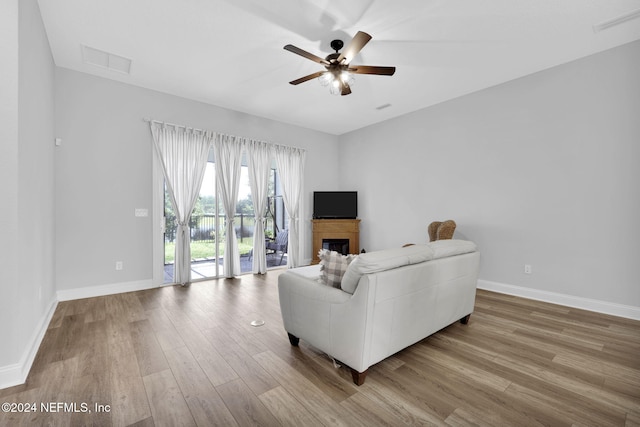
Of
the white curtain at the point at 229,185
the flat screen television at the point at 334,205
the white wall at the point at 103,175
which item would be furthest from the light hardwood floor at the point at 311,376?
the flat screen television at the point at 334,205

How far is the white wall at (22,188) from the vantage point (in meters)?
1.88

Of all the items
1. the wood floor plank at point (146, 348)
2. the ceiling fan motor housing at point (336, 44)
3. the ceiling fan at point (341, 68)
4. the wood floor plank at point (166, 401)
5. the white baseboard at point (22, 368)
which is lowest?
the wood floor plank at point (166, 401)

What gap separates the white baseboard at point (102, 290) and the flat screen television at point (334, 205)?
11.1ft

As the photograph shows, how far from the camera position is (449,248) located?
2.67 m

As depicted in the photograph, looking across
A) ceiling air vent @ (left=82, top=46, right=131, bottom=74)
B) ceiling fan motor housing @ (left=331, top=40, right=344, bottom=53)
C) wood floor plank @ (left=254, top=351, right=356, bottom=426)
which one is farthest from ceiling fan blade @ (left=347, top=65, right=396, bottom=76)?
wood floor plank @ (left=254, top=351, right=356, bottom=426)

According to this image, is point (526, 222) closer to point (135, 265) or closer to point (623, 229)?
point (623, 229)

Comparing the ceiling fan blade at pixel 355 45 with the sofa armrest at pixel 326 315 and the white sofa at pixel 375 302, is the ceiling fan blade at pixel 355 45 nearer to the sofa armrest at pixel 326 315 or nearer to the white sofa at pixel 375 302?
the white sofa at pixel 375 302

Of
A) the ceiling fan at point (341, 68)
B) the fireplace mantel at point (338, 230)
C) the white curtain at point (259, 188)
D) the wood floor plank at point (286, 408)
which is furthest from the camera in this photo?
the fireplace mantel at point (338, 230)

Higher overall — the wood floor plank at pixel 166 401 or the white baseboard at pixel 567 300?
the white baseboard at pixel 567 300

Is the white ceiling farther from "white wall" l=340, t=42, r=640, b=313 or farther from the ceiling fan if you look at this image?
"white wall" l=340, t=42, r=640, b=313

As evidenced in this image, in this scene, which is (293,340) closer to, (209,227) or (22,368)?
(22,368)

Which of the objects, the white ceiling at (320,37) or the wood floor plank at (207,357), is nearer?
the wood floor plank at (207,357)

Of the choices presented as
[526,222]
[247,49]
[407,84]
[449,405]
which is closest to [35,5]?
[247,49]

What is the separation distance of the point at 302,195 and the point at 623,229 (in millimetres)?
4827
